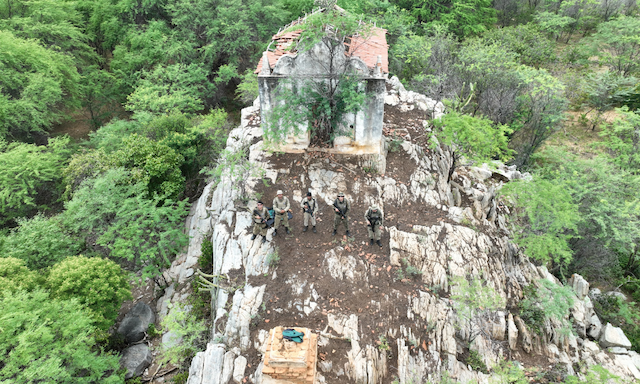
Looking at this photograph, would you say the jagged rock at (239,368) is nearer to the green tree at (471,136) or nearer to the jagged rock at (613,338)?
the green tree at (471,136)

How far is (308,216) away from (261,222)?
1.86m

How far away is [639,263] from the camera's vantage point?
18.7 meters

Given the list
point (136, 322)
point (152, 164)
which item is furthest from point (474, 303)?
point (152, 164)

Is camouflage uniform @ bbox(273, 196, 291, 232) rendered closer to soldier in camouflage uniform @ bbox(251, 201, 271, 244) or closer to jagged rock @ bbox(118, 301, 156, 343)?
soldier in camouflage uniform @ bbox(251, 201, 271, 244)

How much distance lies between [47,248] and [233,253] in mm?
8597

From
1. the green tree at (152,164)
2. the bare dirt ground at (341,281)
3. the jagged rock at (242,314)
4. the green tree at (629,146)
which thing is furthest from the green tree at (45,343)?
the green tree at (629,146)

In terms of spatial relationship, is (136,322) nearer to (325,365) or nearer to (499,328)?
(325,365)

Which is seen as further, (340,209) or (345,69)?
(345,69)

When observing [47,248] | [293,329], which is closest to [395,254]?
[293,329]

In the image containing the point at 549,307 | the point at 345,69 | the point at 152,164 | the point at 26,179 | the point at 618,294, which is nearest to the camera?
the point at 549,307

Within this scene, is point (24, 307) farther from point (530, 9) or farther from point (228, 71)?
point (530, 9)

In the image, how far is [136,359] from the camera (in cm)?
1268

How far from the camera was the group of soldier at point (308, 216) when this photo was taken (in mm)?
11586

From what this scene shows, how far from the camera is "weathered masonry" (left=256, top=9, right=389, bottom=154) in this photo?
13.5m
